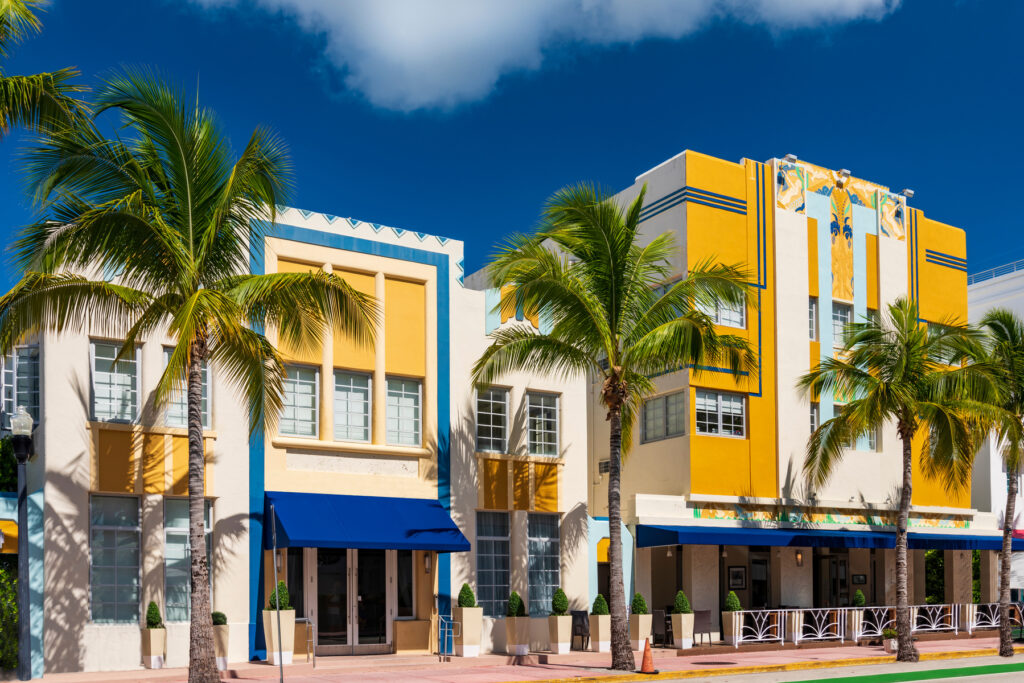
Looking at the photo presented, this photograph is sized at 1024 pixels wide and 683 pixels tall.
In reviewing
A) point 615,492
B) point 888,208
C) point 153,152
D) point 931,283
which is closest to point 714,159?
point 888,208

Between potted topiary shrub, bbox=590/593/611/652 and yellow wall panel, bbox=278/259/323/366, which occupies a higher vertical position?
yellow wall panel, bbox=278/259/323/366

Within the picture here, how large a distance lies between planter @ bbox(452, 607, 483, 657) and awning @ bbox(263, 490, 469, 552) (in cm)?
165

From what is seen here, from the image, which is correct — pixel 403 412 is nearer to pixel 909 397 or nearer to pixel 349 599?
pixel 349 599

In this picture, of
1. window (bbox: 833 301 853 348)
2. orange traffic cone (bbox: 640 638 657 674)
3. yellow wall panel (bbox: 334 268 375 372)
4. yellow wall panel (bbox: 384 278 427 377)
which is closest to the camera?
orange traffic cone (bbox: 640 638 657 674)

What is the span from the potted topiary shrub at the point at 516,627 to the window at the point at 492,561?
0.58 m

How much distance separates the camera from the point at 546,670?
938 inches

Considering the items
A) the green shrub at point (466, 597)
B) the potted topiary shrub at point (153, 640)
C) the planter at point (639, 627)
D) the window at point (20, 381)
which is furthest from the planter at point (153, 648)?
the planter at point (639, 627)

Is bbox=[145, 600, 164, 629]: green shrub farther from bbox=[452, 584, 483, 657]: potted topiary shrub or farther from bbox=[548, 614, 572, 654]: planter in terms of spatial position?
bbox=[548, 614, 572, 654]: planter

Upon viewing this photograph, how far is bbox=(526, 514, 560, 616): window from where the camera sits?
27797 mm

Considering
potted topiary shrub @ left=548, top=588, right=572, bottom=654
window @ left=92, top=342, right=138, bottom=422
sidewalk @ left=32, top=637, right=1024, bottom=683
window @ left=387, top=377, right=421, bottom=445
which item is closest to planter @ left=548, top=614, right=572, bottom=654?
potted topiary shrub @ left=548, top=588, right=572, bottom=654

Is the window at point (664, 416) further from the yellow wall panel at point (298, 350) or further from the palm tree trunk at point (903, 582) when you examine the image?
the yellow wall panel at point (298, 350)

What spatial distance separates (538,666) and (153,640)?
315 inches

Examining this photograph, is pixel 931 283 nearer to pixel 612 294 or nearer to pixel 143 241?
pixel 612 294

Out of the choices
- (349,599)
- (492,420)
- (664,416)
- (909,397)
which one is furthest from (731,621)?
(349,599)
